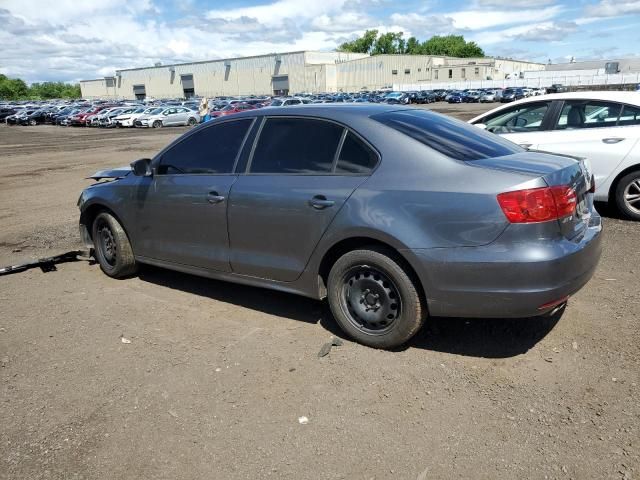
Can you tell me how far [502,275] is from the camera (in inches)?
130

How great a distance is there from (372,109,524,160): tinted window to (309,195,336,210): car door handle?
702mm

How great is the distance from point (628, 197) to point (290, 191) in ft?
16.9

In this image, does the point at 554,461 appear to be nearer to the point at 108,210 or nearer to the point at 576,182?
the point at 576,182

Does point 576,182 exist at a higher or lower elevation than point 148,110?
higher

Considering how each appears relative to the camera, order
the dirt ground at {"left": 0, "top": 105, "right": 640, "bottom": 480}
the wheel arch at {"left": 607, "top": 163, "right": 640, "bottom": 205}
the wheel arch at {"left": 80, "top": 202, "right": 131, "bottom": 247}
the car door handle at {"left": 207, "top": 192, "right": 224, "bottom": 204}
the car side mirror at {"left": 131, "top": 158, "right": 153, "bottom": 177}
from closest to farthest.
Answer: the dirt ground at {"left": 0, "top": 105, "right": 640, "bottom": 480}
the car door handle at {"left": 207, "top": 192, "right": 224, "bottom": 204}
the car side mirror at {"left": 131, "top": 158, "right": 153, "bottom": 177}
the wheel arch at {"left": 80, "top": 202, "right": 131, "bottom": 247}
the wheel arch at {"left": 607, "top": 163, "right": 640, "bottom": 205}

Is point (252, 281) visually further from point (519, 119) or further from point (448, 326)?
point (519, 119)

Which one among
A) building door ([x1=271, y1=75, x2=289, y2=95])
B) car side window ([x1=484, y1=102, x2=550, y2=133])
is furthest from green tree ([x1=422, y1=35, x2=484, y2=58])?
car side window ([x1=484, y1=102, x2=550, y2=133])

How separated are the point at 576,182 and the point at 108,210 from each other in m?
4.36

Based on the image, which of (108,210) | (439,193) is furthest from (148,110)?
(439,193)

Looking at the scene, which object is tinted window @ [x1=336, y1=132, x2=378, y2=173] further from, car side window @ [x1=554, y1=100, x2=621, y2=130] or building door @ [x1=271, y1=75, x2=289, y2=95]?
building door @ [x1=271, y1=75, x2=289, y2=95]

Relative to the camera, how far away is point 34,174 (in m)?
15.6

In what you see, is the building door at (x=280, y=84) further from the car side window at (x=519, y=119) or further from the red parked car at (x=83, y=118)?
the car side window at (x=519, y=119)

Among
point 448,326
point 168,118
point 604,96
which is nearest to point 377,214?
point 448,326

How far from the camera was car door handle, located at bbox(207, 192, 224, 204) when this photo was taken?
14.6 feet
